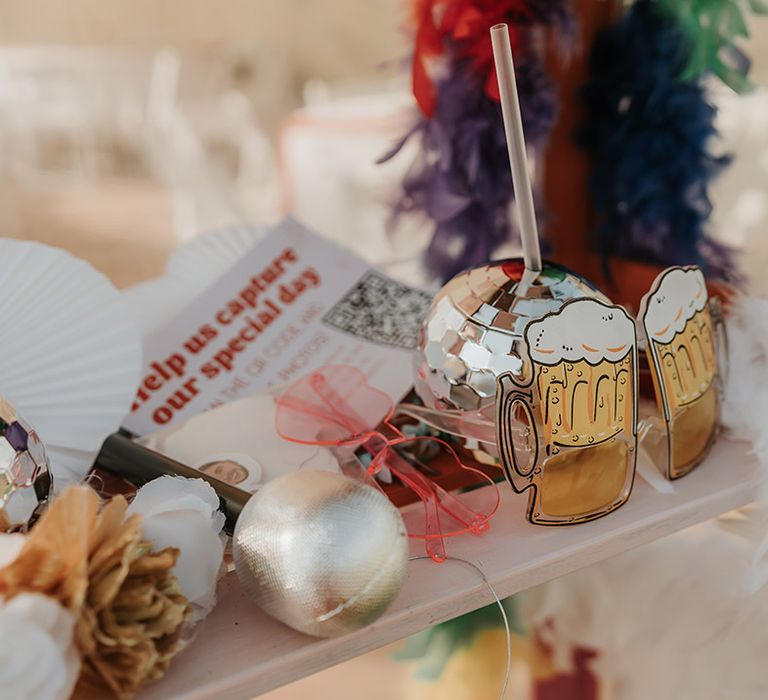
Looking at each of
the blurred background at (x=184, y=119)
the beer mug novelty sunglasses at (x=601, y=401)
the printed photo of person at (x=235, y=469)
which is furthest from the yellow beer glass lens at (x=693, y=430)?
the blurred background at (x=184, y=119)

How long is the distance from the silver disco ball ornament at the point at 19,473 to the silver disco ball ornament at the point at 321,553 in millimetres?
98

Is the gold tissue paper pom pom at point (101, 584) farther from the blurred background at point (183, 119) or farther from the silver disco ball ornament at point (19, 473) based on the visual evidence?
the blurred background at point (183, 119)

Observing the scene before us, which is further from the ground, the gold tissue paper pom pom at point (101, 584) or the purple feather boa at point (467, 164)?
the purple feather boa at point (467, 164)

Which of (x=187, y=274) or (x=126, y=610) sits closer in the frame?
(x=126, y=610)

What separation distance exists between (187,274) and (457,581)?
1.34 ft

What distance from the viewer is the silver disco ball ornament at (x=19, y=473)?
1.21ft

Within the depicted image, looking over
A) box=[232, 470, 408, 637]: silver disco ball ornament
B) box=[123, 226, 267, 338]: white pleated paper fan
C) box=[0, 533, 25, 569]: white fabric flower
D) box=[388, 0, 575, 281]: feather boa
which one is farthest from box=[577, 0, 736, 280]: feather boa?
box=[0, 533, 25, 569]: white fabric flower

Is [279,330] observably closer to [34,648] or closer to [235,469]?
[235,469]

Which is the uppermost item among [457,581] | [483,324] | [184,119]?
[483,324]

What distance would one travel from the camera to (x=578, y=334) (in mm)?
415

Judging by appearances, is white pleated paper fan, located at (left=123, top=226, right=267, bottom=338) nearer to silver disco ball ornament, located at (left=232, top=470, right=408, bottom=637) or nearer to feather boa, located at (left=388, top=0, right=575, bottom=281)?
feather boa, located at (left=388, top=0, right=575, bottom=281)

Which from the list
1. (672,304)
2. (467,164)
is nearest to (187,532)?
(672,304)

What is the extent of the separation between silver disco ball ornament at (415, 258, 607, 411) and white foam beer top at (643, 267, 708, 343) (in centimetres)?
3

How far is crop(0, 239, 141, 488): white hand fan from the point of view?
1.53 ft
